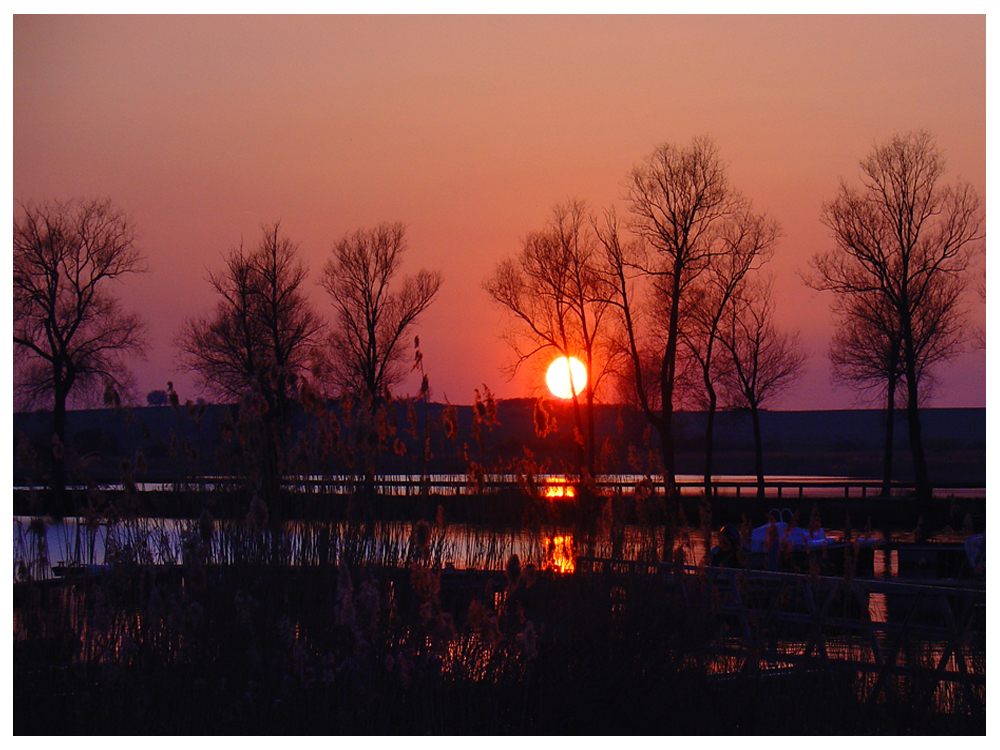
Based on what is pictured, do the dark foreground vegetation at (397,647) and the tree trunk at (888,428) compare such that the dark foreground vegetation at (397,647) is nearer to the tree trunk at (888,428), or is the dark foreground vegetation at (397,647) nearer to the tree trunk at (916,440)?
the tree trunk at (916,440)

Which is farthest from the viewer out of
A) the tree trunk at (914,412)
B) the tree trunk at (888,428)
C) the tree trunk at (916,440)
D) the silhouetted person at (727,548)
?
the tree trunk at (888,428)

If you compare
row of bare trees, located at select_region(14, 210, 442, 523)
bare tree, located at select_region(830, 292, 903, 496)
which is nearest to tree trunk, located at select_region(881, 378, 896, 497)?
bare tree, located at select_region(830, 292, 903, 496)

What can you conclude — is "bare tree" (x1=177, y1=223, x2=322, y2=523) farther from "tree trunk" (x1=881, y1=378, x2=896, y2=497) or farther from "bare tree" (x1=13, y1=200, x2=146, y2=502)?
"tree trunk" (x1=881, y1=378, x2=896, y2=497)

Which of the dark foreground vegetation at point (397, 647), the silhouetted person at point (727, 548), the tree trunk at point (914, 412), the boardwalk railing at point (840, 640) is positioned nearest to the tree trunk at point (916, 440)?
the tree trunk at point (914, 412)

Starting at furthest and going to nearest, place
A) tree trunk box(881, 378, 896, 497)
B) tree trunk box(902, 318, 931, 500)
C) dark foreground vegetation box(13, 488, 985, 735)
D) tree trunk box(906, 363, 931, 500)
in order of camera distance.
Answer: tree trunk box(881, 378, 896, 497), tree trunk box(906, 363, 931, 500), tree trunk box(902, 318, 931, 500), dark foreground vegetation box(13, 488, 985, 735)

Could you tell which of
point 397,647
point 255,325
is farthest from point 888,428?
point 397,647

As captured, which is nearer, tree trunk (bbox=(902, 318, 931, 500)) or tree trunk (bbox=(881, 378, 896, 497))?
tree trunk (bbox=(902, 318, 931, 500))

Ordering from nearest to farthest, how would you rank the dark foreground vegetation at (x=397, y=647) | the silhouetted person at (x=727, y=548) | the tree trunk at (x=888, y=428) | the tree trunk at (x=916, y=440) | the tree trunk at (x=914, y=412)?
the dark foreground vegetation at (x=397, y=647)
the silhouetted person at (x=727, y=548)
the tree trunk at (x=914, y=412)
the tree trunk at (x=916, y=440)
the tree trunk at (x=888, y=428)

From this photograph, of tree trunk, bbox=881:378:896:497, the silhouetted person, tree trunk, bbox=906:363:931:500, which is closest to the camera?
the silhouetted person

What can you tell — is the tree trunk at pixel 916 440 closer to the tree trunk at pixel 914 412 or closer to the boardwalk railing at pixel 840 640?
the tree trunk at pixel 914 412

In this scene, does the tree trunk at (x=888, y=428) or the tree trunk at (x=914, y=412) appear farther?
the tree trunk at (x=888, y=428)

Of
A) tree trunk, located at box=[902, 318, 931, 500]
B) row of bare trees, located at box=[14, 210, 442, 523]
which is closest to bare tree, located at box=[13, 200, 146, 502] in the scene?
A: row of bare trees, located at box=[14, 210, 442, 523]

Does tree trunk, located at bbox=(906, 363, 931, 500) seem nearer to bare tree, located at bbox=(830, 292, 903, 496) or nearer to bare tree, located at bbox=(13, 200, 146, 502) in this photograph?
bare tree, located at bbox=(830, 292, 903, 496)

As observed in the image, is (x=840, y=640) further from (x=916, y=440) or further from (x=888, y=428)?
(x=888, y=428)
